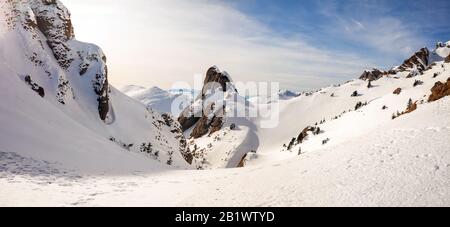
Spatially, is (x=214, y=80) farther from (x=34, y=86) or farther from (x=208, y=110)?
(x=34, y=86)

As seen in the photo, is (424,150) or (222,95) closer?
(424,150)

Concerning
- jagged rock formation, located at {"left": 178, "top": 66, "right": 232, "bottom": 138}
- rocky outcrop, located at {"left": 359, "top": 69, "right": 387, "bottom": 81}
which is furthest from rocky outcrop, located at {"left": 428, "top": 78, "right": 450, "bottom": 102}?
rocky outcrop, located at {"left": 359, "top": 69, "right": 387, "bottom": 81}

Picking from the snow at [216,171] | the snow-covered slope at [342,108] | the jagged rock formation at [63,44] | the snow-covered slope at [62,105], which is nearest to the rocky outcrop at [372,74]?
the snow-covered slope at [342,108]

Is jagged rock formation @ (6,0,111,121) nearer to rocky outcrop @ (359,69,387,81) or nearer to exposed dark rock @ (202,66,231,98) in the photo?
exposed dark rock @ (202,66,231,98)

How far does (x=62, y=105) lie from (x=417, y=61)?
546 ft

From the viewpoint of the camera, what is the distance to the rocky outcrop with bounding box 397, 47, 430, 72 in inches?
6228

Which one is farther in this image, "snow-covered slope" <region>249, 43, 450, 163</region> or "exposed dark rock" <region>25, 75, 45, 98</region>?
"snow-covered slope" <region>249, 43, 450, 163</region>

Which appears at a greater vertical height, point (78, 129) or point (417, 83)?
point (417, 83)

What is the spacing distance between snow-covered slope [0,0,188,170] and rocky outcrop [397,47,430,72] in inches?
Answer: 5194

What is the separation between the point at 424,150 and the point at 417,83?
3231 inches

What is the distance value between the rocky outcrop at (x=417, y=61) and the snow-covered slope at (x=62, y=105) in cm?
13192

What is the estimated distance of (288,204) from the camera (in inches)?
418
